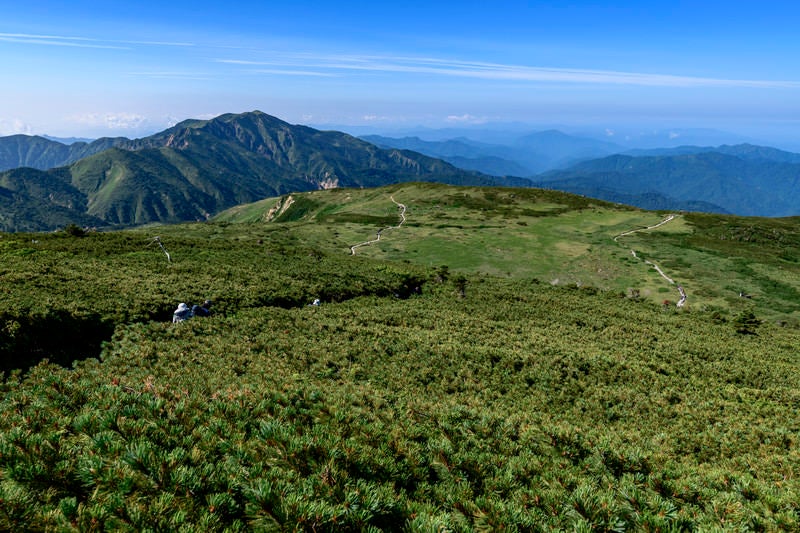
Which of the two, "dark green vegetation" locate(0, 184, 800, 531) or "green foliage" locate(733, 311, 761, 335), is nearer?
"dark green vegetation" locate(0, 184, 800, 531)

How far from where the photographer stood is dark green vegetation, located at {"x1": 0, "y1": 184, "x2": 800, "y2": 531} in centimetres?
509

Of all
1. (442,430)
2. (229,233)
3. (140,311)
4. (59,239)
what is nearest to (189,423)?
(442,430)

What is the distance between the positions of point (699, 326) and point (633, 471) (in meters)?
31.9

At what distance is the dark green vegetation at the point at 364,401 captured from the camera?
509 cm

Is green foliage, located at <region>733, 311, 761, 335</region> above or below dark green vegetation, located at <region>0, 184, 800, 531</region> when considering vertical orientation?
below

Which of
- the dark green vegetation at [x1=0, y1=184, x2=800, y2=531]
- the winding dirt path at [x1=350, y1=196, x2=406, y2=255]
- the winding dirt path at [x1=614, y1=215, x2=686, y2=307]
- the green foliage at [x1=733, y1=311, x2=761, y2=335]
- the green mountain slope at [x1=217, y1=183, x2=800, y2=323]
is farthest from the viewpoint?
the winding dirt path at [x1=350, y1=196, x2=406, y2=255]

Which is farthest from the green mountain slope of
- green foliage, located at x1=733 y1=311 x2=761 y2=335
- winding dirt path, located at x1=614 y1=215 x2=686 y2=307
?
green foliage, located at x1=733 y1=311 x2=761 y2=335

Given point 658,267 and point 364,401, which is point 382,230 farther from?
point 364,401

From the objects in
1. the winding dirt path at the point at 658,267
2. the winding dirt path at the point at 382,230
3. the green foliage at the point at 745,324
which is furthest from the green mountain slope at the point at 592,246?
the green foliage at the point at 745,324

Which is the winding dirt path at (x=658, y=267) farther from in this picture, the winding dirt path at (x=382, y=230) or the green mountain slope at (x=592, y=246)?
the winding dirt path at (x=382, y=230)

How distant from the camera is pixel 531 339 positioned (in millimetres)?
25562

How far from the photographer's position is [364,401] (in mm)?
12438

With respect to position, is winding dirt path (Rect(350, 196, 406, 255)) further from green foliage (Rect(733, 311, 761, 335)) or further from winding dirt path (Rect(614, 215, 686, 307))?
green foliage (Rect(733, 311, 761, 335))

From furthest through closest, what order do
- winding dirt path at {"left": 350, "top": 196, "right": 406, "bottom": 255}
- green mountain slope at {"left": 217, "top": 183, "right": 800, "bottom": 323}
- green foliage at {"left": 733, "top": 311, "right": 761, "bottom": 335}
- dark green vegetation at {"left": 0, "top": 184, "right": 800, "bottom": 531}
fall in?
winding dirt path at {"left": 350, "top": 196, "right": 406, "bottom": 255} < green mountain slope at {"left": 217, "top": 183, "right": 800, "bottom": 323} < green foliage at {"left": 733, "top": 311, "right": 761, "bottom": 335} < dark green vegetation at {"left": 0, "top": 184, "right": 800, "bottom": 531}
